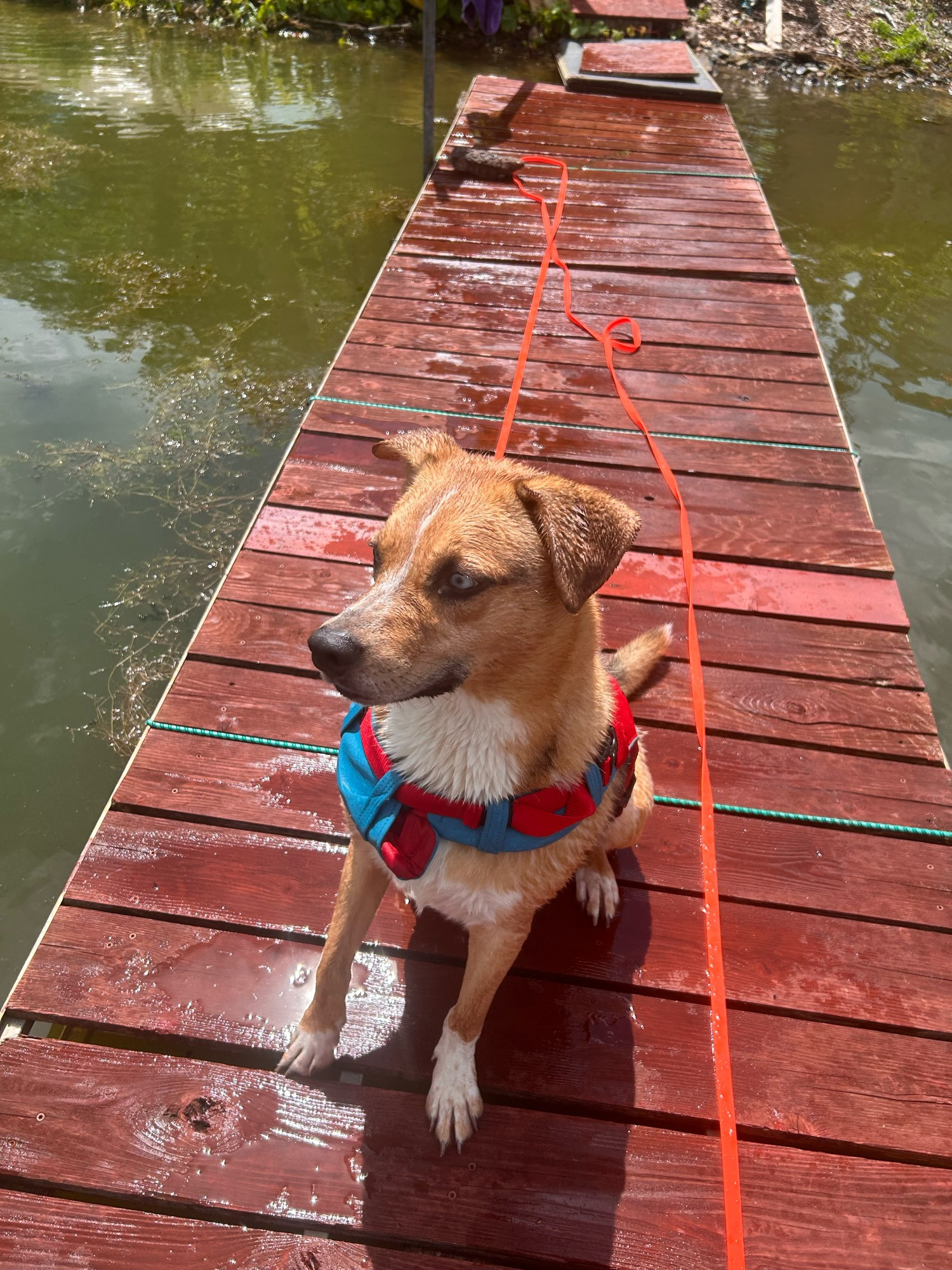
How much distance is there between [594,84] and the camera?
920 centimetres

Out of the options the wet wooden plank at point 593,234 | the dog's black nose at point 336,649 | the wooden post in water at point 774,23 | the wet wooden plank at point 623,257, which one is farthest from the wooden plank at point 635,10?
the dog's black nose at point 336,649

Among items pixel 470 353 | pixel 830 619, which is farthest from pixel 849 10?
pixel 830 619

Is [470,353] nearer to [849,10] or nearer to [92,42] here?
[92,42]

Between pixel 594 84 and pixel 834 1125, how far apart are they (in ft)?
34.7

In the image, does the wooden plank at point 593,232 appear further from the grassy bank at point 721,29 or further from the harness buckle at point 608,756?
the grassy bank at point 721,29

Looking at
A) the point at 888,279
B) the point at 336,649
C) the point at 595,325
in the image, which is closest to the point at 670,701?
the point at 336,649

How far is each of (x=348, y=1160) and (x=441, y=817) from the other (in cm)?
97

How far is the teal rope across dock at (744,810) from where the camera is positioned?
281 centimetres

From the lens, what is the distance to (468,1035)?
2.07 m

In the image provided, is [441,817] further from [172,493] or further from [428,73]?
[428,73]

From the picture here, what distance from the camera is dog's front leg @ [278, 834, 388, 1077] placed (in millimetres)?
2045

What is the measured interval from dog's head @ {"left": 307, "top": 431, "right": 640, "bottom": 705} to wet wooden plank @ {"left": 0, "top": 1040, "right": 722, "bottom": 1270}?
1.27m

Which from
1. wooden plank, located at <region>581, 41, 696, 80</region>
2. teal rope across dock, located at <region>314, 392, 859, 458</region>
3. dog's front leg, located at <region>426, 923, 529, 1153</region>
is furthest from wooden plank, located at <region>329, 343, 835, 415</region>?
wooden plank, located at <region>581, 41, 696, 80</region>

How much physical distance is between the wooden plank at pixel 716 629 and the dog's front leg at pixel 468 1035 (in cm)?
170
